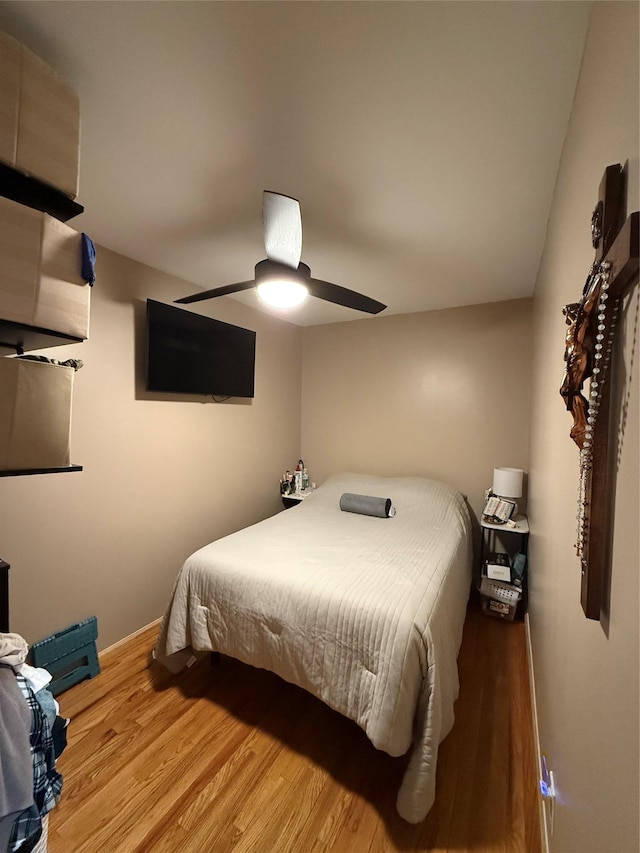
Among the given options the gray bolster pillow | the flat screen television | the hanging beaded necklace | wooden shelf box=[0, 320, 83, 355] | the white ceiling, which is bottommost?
the gray bolster pillow

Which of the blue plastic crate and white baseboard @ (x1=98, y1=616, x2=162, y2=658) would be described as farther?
white baseboard @ (x1=98, y1=616, x2=162, y2=658)

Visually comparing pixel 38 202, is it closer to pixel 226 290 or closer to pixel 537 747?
pixel 226 290

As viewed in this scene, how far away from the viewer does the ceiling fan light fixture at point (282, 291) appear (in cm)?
176

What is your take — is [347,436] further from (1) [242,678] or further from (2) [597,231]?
(2) [597,231]

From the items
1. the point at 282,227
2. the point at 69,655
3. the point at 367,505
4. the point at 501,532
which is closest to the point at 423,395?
the point at 367,505

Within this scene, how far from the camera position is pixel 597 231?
692 mm

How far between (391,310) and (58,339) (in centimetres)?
279

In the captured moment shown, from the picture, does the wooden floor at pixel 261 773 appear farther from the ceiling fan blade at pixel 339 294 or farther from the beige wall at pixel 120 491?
the ceiling fan blade at pixel 339 294

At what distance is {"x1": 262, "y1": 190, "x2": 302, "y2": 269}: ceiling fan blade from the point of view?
136 centimetres

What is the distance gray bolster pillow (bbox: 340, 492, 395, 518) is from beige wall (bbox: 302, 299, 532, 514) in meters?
0.77

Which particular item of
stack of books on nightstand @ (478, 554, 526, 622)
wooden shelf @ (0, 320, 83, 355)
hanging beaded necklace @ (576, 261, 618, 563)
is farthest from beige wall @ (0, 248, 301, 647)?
hanging beaded necklace @ (576, 261, 618, 563)

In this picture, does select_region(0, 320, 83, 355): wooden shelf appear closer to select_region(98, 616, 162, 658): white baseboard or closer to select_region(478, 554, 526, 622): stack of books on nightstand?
select_region(98, 616, 162, 658): white baseboard

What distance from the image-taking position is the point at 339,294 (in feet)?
6.19

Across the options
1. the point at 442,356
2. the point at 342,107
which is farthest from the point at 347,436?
the point at 342,107
